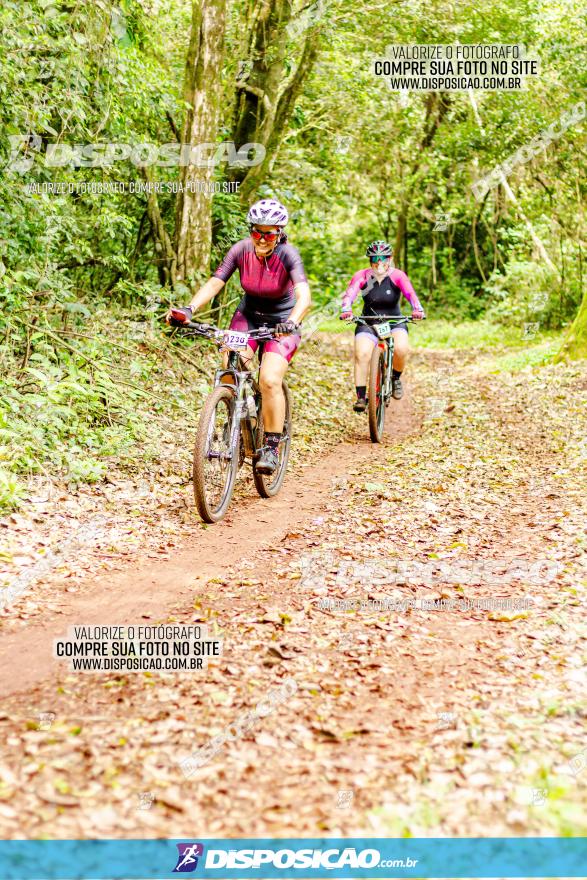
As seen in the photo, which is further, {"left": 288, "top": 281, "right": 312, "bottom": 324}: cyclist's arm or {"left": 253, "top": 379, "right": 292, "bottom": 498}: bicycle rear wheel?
{"left": 253, "top": 379, "right": 292, "bottom": 498}: bicycle rear wheel

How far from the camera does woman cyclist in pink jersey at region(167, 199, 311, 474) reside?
22.5ft

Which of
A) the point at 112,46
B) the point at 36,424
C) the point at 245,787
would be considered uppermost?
the point at 112,46

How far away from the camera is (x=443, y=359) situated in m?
19.2

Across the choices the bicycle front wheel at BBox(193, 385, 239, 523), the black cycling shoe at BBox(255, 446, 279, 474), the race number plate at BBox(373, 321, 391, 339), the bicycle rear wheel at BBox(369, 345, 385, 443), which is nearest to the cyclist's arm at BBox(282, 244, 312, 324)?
the bicycle front wheel at BBox(193, 385, 239, 523)

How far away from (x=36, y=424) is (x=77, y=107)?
384 centimetres

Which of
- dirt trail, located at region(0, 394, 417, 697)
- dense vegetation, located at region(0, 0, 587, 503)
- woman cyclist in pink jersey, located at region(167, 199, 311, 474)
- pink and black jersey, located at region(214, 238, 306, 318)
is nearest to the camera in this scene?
dirt trail, located at region(0, 394, 417, 697)

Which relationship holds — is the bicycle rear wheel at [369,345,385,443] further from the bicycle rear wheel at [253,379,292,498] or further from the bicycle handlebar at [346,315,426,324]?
the bicycle rear wheel at [253,379,292,498]

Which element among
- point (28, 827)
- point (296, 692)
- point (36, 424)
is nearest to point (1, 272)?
point (36, 424)

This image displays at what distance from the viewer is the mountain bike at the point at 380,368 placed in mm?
9703

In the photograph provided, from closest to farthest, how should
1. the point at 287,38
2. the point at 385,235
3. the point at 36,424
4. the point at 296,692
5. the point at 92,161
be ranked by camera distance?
the point at 296,692, the point at 36,424, the point at 92,161, the point at 287,38, the point at 385,235

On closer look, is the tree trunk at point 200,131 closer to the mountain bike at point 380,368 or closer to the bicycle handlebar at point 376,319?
the bicycle handlebar at point 376,319

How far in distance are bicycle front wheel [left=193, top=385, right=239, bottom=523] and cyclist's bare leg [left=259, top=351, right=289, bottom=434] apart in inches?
19.2

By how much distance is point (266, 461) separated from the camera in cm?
716

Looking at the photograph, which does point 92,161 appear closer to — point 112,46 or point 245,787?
point 112,46
